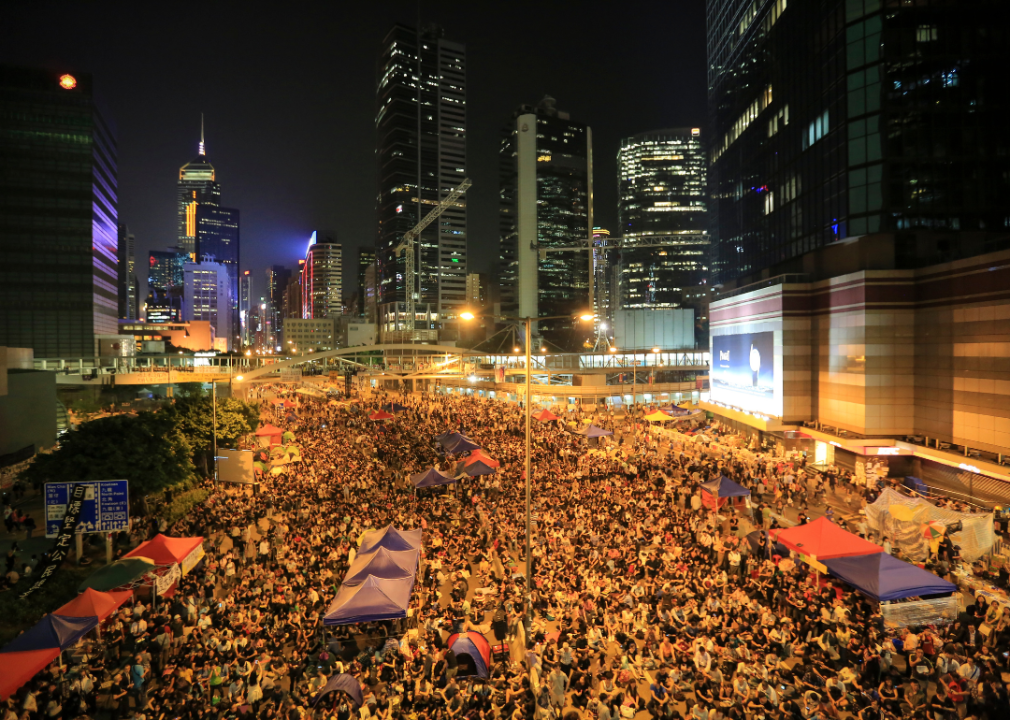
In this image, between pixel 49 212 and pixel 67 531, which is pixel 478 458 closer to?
pixel 67 531

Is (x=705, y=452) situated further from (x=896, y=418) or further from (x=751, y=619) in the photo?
(x=751, y=619)

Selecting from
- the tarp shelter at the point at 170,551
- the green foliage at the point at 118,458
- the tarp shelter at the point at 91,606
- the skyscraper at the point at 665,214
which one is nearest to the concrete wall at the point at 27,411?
the green foliage at the point at 118,458

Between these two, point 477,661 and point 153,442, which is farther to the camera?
point 153,442

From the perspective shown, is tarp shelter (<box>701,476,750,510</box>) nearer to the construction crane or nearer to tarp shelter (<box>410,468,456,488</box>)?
tarp shelter (<box>410,468,456,488</box>)

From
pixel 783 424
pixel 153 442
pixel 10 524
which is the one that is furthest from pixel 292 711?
pixel 783 424

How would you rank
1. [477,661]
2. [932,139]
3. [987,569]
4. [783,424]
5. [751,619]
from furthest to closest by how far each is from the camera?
[783,424]
[932,139]
[987,569]
[751,619]
[477,661]

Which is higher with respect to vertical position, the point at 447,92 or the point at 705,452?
the point at 447,92

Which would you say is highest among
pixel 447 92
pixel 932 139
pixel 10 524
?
pixel 447 92

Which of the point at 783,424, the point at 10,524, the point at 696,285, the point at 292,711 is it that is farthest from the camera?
the point at 696,285
